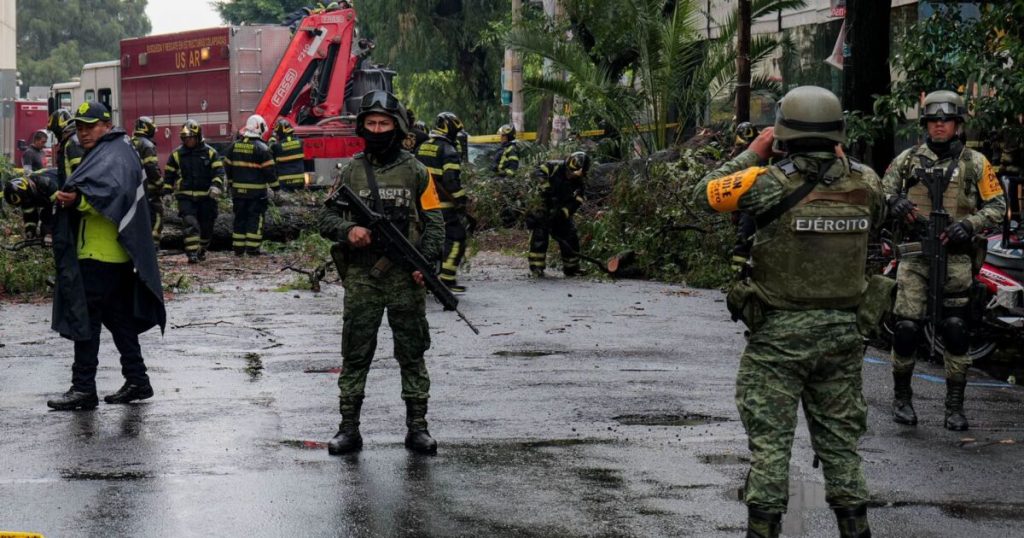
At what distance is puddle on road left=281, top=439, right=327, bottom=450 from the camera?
7953 millimetres

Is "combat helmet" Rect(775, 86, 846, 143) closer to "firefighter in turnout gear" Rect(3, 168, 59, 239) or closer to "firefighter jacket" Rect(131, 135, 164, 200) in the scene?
"firefighter in turnout gear" Rect(3, 168, 59, 239)

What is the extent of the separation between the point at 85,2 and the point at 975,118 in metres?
89.0

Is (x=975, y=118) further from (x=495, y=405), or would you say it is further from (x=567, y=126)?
(x=567, y=126)

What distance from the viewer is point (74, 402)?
9.05 metres

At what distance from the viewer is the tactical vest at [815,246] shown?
552 cm

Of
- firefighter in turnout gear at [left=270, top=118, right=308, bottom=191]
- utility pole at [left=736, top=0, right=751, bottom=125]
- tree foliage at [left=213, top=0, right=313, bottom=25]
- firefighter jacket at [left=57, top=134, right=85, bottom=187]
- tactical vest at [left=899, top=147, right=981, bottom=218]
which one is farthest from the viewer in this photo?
tree foliage at [left=213, top=0, right=313, bottom=25]

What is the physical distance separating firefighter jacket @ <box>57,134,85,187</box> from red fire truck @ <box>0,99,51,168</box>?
3274cm

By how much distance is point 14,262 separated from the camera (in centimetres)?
1638

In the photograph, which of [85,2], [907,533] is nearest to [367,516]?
[907,533]

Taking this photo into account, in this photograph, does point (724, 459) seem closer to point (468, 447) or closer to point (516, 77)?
point (468, 447)

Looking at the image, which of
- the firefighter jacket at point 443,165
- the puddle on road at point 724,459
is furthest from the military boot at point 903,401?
the firefighter jacket at point 443,165

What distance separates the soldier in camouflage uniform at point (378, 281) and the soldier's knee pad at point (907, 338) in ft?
9.61

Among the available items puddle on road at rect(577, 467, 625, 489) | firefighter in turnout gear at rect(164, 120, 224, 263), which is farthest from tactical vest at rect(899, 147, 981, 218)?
firefighter in turnout gear at rect(164, 120, 224, 263)

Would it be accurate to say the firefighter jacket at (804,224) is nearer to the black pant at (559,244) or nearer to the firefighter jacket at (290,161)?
the black pant at (559,244)
